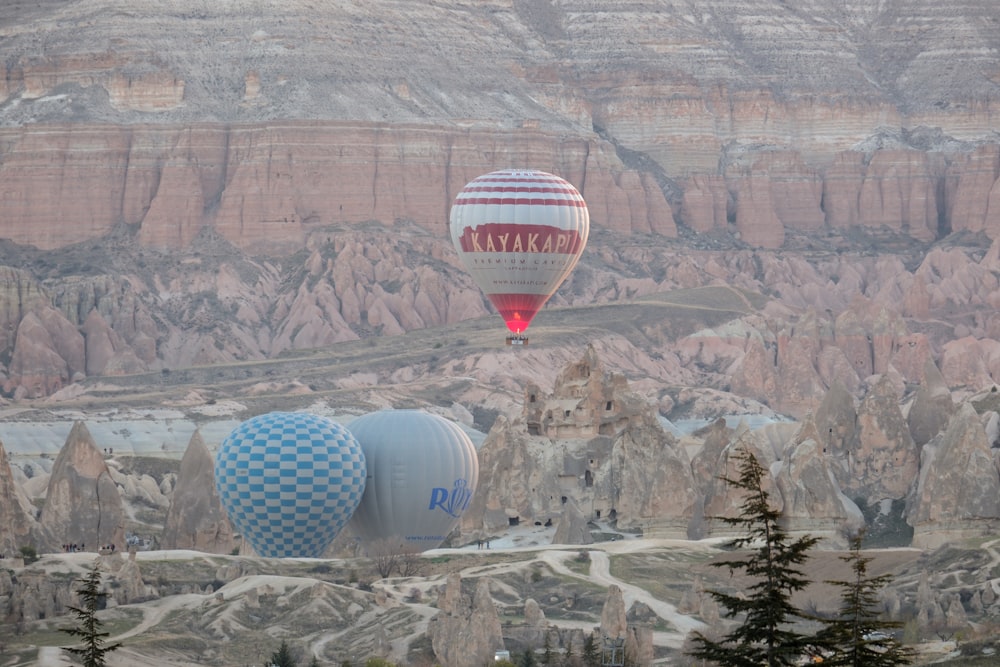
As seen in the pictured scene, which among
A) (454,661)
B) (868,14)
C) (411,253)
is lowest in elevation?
(454,661)

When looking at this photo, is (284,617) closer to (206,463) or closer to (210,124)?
(206,463)

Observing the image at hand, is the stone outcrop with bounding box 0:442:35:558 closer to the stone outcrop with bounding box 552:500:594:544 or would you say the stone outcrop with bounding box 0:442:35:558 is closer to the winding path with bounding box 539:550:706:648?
the stone outcrop with bounding box 552:500:594:544

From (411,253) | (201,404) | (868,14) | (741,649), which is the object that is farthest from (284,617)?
(868,14)

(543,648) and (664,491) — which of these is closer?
(543,648)

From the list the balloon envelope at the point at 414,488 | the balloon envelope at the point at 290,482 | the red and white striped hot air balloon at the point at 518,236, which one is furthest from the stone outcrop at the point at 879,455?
the balloon envelope at the point at 290,482

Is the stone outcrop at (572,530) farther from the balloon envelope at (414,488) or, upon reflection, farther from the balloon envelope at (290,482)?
the balloon envelope at (290,482)

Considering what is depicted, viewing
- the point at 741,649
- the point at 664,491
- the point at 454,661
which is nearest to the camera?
the point at 741,649
